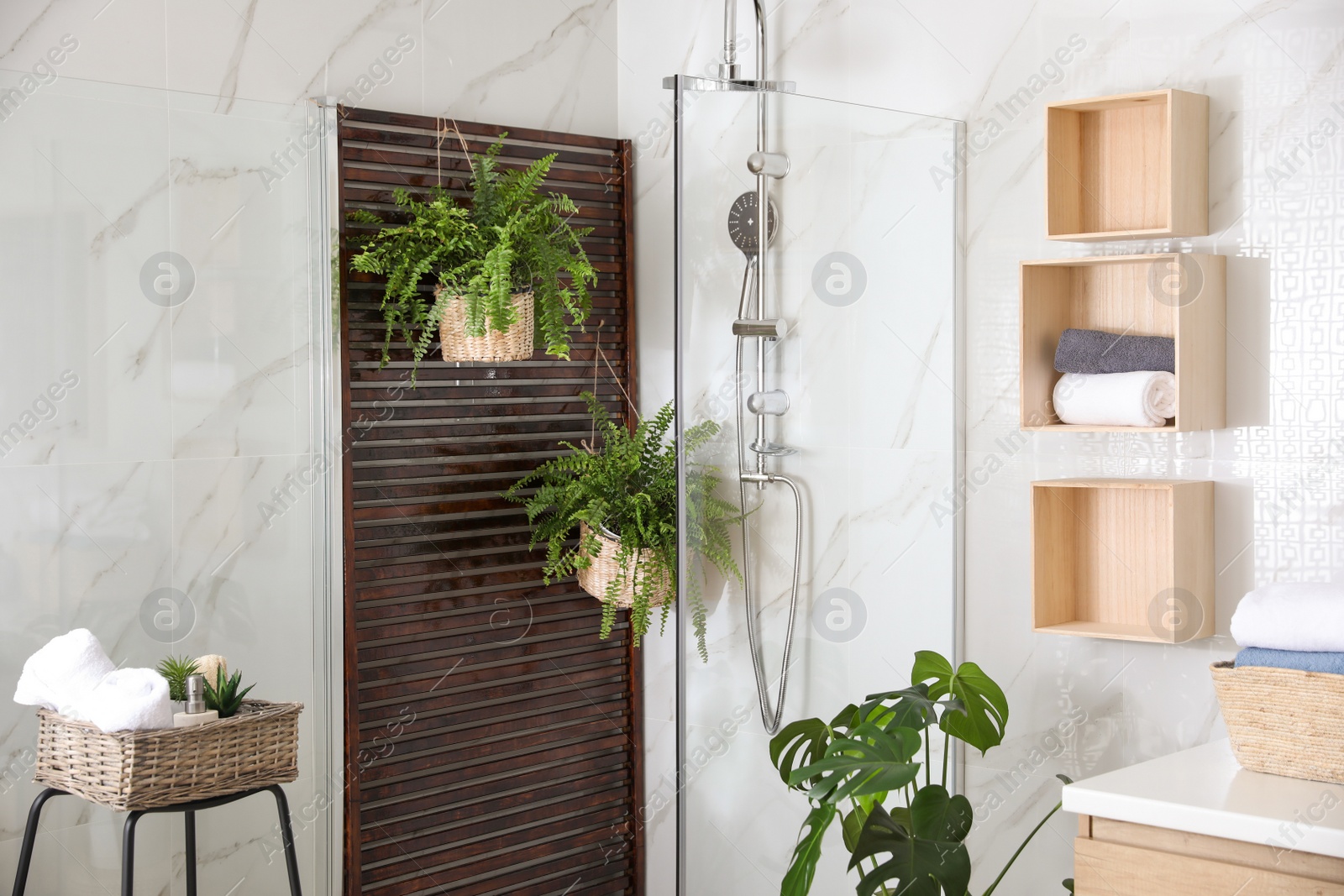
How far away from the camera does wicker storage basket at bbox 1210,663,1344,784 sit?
1661 millimetres

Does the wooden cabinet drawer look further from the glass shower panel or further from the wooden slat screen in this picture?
the wooden slat screen

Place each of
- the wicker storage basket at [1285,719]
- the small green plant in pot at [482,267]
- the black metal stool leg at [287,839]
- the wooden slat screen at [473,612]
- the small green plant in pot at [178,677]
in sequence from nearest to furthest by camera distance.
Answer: the wicker storage basket at [1285,719] → the small green plant in pot at [178,677] → the black metal stool leg at [287,839] → the small green plant in pot at [482,267] → the wooden slat screen at [473,612]

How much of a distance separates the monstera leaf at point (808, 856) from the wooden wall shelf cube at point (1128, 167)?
1.10 metres

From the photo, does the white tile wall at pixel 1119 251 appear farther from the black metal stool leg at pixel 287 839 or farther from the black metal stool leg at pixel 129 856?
the black metal stool leg at pixel 129 856

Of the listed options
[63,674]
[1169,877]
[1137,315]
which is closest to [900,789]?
[1169,877]

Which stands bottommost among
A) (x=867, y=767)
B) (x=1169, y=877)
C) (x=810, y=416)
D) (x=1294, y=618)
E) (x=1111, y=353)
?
(x=1169, y=877)

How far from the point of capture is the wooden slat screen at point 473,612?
2652mm

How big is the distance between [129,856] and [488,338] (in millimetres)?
1161

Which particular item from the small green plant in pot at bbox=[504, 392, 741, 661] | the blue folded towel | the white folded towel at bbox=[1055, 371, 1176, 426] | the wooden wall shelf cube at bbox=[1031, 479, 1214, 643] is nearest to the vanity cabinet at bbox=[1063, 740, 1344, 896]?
the blue folded towel

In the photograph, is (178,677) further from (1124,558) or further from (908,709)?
(1124,558)

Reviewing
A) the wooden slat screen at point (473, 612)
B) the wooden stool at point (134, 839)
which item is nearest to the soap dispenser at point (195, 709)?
the wooden stool at point (134, 839)

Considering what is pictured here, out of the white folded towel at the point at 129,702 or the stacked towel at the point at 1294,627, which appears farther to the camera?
the white folded towel at the point at 129,702

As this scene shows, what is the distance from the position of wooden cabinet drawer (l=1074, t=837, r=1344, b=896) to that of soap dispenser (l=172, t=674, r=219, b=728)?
1352mm

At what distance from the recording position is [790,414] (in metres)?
2.17
